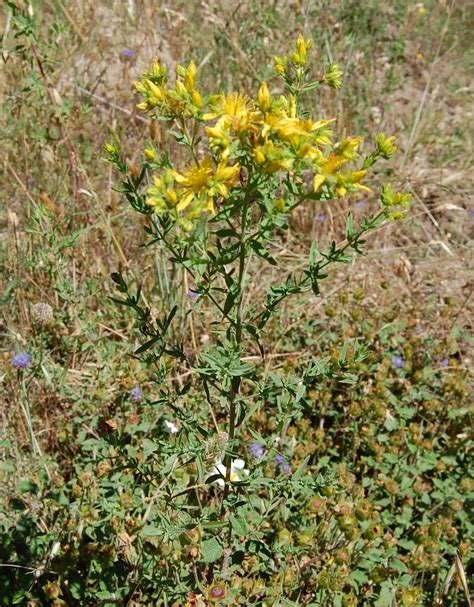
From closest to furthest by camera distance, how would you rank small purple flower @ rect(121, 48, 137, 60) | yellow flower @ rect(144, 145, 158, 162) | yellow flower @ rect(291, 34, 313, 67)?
1. yellow flower @ rect(144, 145, 158, 162)
2. yellow flower @ rect(291, 34, 313, 67)
3. small purple flower @ rect(121, 48, 137, 60)

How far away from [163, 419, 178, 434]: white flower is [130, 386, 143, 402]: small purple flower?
0.42ft

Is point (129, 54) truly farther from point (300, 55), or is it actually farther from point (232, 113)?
point (232, 113)

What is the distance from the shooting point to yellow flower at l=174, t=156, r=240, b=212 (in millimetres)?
1207

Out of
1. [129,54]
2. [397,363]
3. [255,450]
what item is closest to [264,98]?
[255,450]

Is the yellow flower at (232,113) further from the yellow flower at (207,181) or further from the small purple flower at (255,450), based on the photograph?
the small purple flower at (255,450)

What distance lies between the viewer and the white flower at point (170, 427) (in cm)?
223

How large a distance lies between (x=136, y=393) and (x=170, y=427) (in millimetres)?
172

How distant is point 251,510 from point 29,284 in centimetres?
142

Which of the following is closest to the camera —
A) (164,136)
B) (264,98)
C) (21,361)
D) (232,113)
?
(264,98)

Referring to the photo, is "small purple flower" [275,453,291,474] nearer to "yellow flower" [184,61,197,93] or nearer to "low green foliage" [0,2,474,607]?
"low green foliage" [0,2,474,607]

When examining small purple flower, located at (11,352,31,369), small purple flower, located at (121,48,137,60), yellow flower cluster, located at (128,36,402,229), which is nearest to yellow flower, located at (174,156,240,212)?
yellow flower cluster, located at (128,36,402,229)

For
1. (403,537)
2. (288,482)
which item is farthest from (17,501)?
(403,537)

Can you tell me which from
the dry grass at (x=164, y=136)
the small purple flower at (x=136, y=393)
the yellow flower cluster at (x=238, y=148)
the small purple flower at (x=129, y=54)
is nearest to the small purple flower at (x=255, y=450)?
the small purple flower at (x=136, y=393)

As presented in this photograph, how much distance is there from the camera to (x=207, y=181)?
122 centimetres
